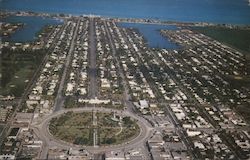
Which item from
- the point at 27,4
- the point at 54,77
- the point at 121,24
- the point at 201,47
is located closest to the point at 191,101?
the point at 54,77

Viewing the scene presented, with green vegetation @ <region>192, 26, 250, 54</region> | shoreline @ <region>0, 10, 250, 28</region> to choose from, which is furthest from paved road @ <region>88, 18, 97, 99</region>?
green vegetation @ <region>192, 26, 250, 54</region>

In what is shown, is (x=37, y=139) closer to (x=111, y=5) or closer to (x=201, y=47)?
(x=201, y=47)

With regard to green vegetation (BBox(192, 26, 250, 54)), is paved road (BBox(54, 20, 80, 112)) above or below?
below

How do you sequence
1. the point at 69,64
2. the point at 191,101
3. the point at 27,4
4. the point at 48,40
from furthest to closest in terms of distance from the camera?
the point at 27,4 → the point at 48,40 → the point at 69,64 → the point at 191,101

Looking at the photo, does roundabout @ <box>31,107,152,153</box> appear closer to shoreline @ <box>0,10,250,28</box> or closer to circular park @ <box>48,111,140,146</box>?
circular park @ <box>48,111,140,146</box>

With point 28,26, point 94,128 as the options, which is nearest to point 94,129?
point 94,128

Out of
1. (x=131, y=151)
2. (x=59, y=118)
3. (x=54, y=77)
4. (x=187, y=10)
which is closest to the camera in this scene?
(x=131, y=151)

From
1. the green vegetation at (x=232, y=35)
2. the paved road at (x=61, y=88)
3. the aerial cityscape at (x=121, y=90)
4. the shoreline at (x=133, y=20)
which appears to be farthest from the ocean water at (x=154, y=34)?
the paved road at (x=61, y=88)
